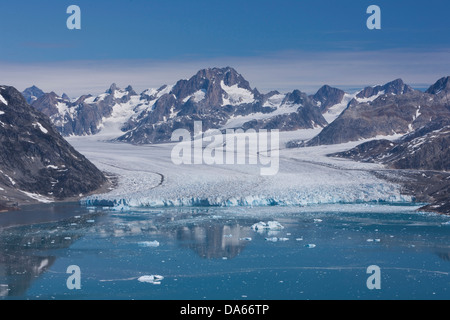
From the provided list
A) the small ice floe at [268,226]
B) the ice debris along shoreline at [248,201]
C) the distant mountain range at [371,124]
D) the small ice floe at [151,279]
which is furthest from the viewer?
the distant mountain range at [371,124]

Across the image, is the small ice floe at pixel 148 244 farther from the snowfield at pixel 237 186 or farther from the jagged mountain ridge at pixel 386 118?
the jagged mountain ridge at pixel 386 118

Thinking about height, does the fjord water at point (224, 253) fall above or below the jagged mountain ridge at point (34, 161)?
below

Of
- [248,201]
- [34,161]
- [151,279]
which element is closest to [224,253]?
[151,279]

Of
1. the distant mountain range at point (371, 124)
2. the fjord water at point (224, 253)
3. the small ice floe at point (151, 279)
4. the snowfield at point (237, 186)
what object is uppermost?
the distant mountain range at point (371, 124)

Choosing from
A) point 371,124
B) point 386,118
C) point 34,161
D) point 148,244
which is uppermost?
point 386,118

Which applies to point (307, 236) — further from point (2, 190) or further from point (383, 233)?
→ point (2, 190)

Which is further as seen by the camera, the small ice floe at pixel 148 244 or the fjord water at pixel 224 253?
the small ice floe at pixel 148 244

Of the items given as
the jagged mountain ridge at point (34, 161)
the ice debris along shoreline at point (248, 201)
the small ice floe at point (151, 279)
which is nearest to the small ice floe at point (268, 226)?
the ice debris along shoreline at point (248, 201)

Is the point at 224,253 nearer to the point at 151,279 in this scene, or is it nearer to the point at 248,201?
the point at 151,279
